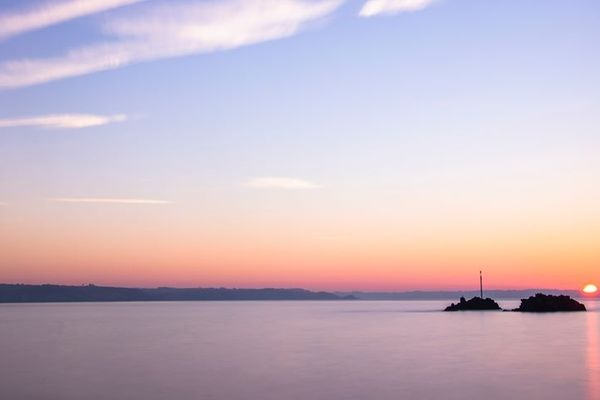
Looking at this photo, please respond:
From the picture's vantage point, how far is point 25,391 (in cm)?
4578

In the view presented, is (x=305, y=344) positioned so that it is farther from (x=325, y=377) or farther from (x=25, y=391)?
(x=25, y=391)

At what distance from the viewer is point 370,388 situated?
155 ft

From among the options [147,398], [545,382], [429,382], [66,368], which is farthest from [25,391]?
[545,382]

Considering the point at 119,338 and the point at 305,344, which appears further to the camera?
the point at 119,338

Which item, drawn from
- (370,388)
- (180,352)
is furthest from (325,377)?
(180,352)

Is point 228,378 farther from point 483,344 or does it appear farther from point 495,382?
point 483,344

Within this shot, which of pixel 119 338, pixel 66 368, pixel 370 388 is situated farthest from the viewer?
pixel 119 338

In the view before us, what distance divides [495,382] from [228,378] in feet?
68.4

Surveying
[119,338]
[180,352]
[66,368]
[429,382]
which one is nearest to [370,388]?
[429,382]

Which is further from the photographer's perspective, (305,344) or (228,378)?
(305,344)

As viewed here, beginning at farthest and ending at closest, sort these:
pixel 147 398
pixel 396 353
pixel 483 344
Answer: pixel 483 344 < pixel 396 353 < pixel 147 398

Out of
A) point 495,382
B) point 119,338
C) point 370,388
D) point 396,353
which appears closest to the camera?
point 370,388

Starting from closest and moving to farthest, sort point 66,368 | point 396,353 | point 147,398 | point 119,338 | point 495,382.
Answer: point 147,398 → point 495,382 → point 66,368 → point 396,353 → point 119,338

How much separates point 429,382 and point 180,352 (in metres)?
34.8
